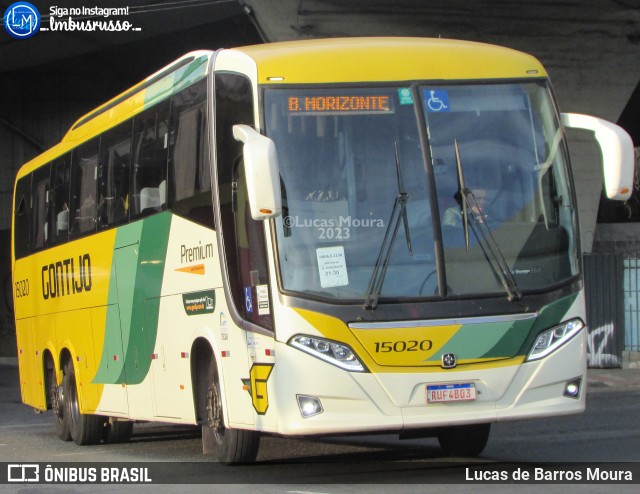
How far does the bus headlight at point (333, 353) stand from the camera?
890cm

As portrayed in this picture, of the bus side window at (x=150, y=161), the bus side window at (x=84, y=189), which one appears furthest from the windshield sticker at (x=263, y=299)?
the bus side window at (x=84, y=189)

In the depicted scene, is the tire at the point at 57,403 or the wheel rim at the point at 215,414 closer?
the wheel rim at the point at 215,414

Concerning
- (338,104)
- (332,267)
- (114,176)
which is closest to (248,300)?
(332,267)

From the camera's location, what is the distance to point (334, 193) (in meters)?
9.23

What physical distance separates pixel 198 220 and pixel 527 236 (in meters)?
2.87

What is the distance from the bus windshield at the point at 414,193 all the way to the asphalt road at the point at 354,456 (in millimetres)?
1608

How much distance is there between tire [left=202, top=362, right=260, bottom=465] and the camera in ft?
33.9

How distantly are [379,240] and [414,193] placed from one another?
18.8 inches

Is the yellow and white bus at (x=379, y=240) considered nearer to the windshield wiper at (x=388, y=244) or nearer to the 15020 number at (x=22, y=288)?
the windshield wiper at (x=388, y=244)

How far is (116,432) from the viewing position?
1523 centimetres

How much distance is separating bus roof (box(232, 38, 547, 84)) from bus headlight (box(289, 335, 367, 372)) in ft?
6.77

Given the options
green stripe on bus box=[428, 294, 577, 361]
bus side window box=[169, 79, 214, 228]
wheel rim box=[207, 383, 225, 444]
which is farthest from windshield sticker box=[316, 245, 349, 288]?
wheel rim box=[207, 383, 225, 444]

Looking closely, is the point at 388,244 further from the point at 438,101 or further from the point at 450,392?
the point at 438,101

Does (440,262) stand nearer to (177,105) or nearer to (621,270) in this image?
(177,105)
